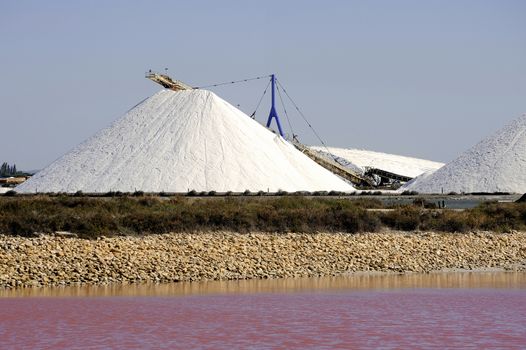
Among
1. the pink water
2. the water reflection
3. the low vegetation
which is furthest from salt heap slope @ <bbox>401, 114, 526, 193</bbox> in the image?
the pink water

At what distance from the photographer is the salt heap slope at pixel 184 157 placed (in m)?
44.7

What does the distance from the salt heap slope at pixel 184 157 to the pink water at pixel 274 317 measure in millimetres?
25847

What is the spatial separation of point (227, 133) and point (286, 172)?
324 centimetres

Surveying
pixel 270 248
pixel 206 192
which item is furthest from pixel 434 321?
pixel 206 192

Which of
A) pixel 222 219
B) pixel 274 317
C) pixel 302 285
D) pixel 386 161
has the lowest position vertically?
pixel 274 317

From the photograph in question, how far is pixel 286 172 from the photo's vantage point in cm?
4712

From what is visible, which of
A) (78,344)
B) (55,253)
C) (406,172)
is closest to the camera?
(78,344)

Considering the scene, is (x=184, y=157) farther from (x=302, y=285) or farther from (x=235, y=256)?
(x=302, y=285)

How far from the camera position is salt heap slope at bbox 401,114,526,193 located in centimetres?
5278

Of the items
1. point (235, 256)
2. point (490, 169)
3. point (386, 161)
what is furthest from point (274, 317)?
point (386, 161)

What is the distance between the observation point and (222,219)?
2386 cm

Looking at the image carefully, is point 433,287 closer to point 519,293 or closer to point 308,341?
point 519,293

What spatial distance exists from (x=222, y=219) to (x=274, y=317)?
9.18 m

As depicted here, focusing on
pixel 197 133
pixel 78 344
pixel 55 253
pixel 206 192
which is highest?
pixel 197 133
